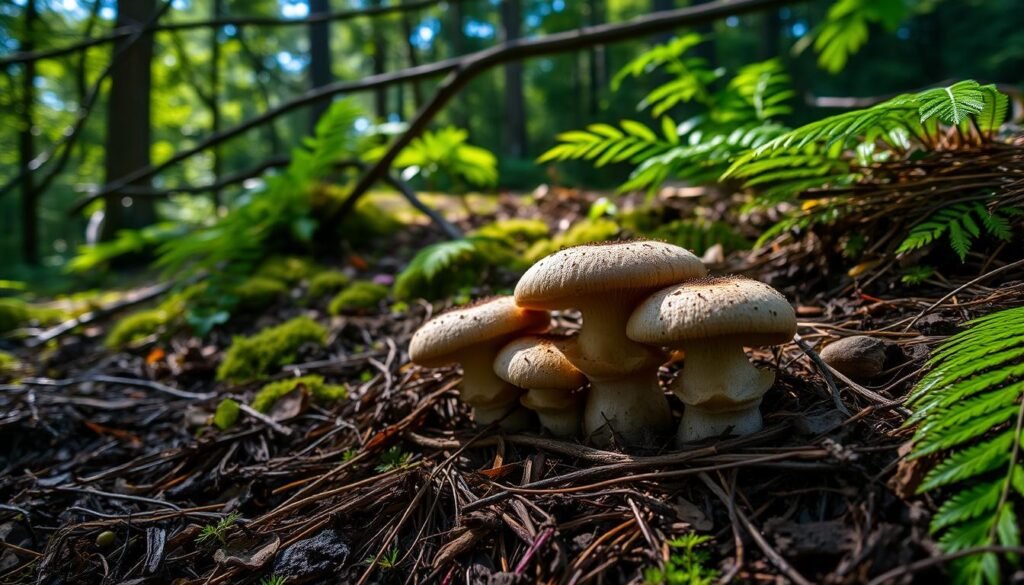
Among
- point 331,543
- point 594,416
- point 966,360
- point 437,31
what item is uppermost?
point 437,31

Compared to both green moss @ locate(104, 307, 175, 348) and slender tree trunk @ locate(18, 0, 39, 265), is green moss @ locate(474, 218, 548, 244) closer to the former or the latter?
green moss @ locate(104, 307, 175, 348)

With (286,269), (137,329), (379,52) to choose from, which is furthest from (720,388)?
(379,52)

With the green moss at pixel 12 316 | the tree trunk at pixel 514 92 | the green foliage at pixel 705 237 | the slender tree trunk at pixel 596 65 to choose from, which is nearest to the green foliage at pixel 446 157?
the green foliage at pixel 705 237

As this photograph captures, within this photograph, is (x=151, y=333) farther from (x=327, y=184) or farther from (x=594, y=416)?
(x=594, y=416)

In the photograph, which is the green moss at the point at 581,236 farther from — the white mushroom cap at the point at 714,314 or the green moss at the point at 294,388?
the white mushroom cap at the point at 714,314

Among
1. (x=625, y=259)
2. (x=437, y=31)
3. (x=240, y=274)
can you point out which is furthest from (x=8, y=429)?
(x=437, y=31)

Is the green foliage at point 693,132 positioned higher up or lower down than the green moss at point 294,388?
higher up

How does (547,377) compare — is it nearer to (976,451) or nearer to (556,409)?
(556,409)
